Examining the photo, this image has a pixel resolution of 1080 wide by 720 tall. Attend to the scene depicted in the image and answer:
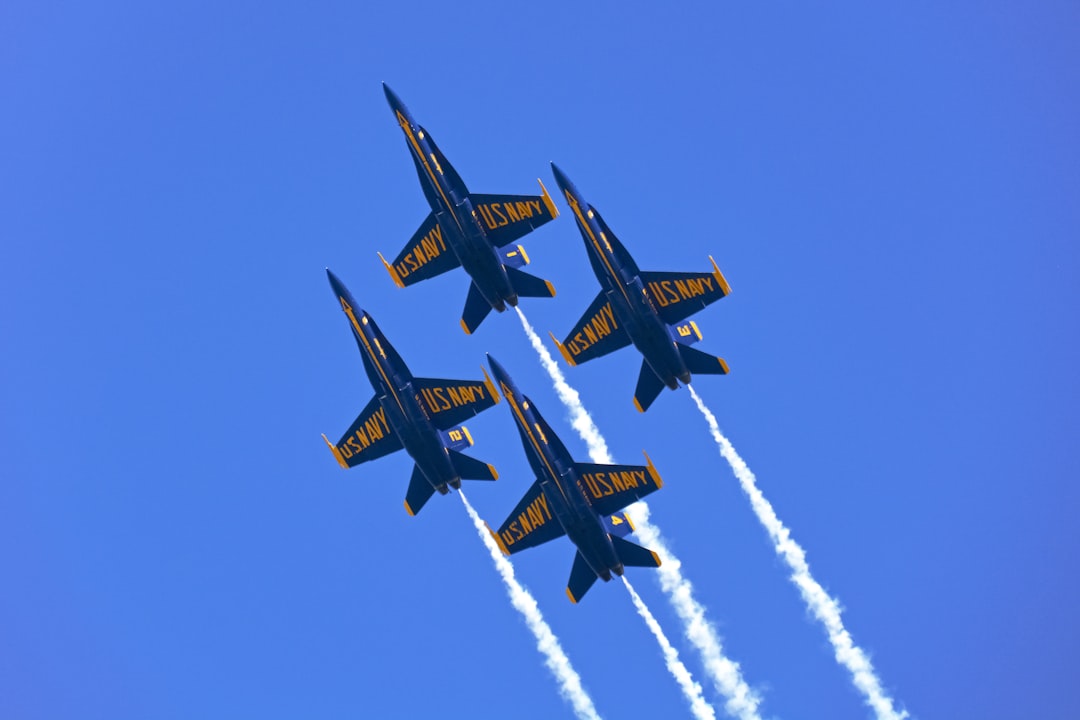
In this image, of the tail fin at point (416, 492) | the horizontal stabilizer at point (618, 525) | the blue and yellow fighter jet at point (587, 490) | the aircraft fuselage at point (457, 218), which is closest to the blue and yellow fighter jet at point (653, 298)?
the aircraft fuselage at point (457, 218)

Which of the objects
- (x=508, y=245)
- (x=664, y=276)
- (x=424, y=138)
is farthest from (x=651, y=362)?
(x=424, y=138)

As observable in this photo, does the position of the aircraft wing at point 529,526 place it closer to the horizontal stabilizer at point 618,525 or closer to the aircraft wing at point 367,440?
the horizontal stabilizer at point 618,525

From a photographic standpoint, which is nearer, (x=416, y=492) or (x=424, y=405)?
(x=424, y=405)

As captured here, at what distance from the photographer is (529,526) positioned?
64812 mm

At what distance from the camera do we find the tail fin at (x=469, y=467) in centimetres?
6429

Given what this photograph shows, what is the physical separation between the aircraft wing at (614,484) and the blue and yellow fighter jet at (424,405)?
4.41 m

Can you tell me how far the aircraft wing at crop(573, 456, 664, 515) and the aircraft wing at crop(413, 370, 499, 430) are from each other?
4.95 m

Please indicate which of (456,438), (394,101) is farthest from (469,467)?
(394,101)

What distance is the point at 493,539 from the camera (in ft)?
220

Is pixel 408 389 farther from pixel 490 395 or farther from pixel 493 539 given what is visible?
pixel 493 539

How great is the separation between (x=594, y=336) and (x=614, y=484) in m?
6.92

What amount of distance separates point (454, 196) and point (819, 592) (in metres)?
23.9

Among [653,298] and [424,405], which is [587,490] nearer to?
[424,405]

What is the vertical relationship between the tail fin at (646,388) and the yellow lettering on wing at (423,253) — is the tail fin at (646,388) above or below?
below
